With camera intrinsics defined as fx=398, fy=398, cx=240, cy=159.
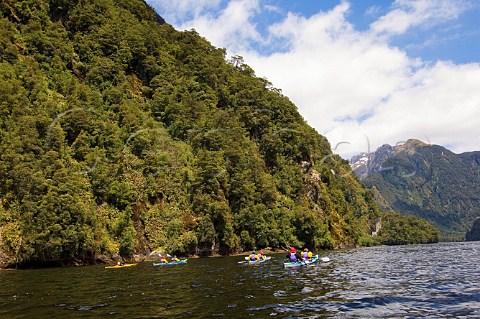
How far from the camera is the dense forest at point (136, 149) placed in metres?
56.3

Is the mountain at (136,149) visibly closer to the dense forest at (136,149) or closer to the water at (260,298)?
the dense forest at (136,149)

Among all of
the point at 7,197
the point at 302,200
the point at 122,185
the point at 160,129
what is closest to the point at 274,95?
the point at 302,200

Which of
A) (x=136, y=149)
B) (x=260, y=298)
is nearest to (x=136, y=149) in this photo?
(x=136, y=149)

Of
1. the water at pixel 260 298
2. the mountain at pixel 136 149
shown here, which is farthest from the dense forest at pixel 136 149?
the water at pixel 260 298

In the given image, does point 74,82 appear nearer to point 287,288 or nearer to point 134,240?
point 134,240

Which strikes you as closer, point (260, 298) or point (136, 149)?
point (260, 298)

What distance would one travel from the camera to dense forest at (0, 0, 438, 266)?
56344 millimetres

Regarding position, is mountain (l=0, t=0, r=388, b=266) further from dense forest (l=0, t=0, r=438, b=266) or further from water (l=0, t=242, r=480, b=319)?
water (l=0, t=242, r=480, b=319)

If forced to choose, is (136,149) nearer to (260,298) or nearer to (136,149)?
(136,149)

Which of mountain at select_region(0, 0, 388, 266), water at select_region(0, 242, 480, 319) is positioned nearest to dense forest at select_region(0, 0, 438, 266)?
mountain at select_region(0, 0, 388, 266)

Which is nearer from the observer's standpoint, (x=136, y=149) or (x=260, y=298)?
(x=260, y=298)

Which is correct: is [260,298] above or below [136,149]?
below

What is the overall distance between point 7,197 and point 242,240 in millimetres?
39906

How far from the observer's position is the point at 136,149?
76.6 metres
